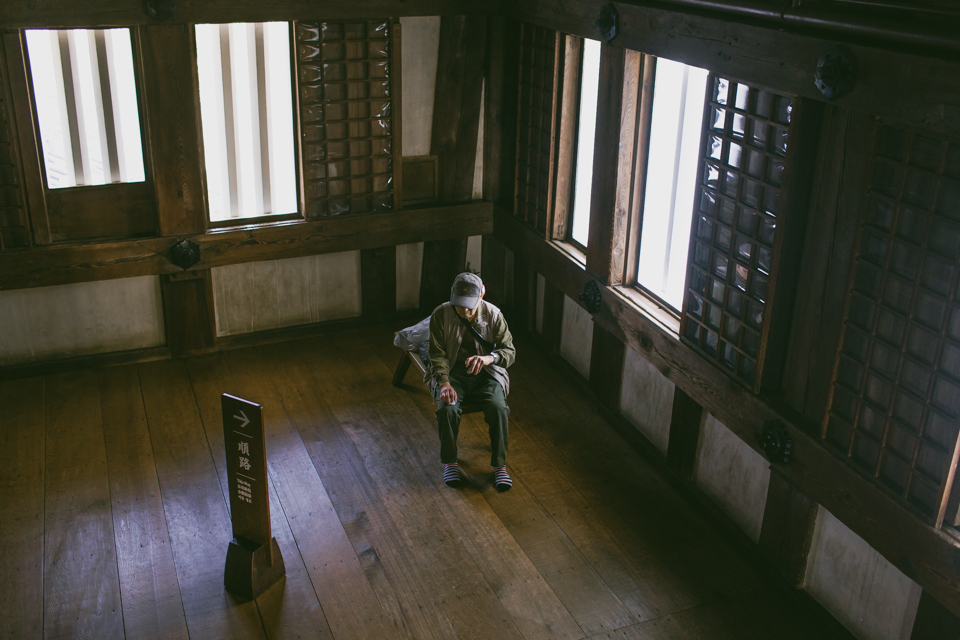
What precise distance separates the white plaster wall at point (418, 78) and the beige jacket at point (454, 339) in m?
2.06

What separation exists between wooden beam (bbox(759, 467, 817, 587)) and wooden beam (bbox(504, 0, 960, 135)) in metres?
1.77

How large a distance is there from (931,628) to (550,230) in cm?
350

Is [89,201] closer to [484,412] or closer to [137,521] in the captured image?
[137,521]

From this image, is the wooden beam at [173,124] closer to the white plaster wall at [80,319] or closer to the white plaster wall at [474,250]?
the white plaster wall at [80,319]

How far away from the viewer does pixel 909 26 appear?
3.09 metres

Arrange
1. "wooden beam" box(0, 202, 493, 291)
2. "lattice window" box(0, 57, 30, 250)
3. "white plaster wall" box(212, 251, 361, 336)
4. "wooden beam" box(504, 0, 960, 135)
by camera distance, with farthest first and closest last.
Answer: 1. "white plaster wall" box(212, 251, 361, 336)
2. "wooden beam" box(0, 202, 493, 291)
3. "lattice window" box(0, 57, 30, 250)
4. "wooden beam" box(504, 0, 960, 135)

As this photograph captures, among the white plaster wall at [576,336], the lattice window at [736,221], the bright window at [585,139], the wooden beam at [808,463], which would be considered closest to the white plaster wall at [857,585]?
the wooden beam at [808,463]

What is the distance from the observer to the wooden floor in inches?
161

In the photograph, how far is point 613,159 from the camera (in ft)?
16.9

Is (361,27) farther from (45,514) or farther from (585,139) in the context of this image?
(45,514)

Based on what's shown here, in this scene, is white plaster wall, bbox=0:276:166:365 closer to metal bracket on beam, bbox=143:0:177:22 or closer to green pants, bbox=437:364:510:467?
metal bracket on beam, bbox=143:0:177:22

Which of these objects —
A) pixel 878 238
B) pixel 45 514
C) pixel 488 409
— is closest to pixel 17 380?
pixel 45 514

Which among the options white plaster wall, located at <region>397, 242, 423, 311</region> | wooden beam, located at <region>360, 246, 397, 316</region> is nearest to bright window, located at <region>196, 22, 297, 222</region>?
wooden beam, located at <region>360, 246, 397, 316</region>

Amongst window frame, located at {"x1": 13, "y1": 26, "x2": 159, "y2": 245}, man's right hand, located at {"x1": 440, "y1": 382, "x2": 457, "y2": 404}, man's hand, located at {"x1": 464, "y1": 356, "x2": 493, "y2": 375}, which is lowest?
man's right hand, located at {"x1": 440, "y1": 382, "x2": 457, "y2": 404}
